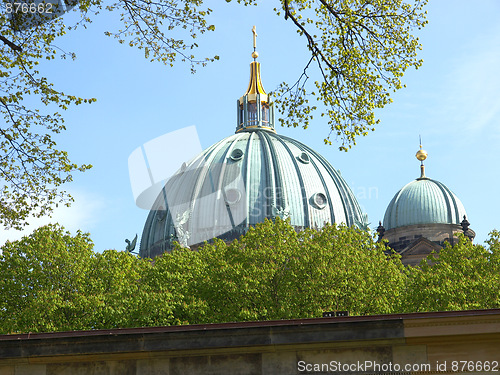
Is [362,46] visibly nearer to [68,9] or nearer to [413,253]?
[68,9]

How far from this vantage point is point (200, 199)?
101 m

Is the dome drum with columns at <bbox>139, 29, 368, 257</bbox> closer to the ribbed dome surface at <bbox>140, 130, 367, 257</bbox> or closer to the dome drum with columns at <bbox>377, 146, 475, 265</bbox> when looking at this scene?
the ribbed dome surface at <bbox>140, 130, 367, 257</bbox>

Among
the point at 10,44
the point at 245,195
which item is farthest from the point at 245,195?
the point at 10,44

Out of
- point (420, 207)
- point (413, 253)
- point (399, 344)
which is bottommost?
point (399, 344)

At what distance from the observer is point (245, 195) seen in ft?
334

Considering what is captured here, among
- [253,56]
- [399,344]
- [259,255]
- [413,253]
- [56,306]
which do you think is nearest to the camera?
[399,344]

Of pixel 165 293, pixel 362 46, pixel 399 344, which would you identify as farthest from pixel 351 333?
pixel 165 293

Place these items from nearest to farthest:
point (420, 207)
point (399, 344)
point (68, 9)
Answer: point (399, 344) → point (68, 9) → point (420, 207)

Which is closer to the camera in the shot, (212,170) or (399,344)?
(399,344)

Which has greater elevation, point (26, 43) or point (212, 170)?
point (212, 170)

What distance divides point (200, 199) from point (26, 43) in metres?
77.5

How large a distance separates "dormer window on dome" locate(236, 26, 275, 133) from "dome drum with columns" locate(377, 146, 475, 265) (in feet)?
77.0

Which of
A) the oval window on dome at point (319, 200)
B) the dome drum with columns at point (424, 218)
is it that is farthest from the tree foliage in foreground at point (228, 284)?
the oval window on dome at point (319, 200)

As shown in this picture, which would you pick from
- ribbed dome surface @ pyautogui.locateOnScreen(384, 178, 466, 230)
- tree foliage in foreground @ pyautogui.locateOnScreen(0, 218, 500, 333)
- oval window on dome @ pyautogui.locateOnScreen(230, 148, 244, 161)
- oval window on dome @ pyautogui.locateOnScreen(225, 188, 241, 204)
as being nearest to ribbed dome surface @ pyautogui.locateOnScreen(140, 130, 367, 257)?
oval window on dome @ pyautogui.locateOnScreen(230, 148, 244, 161)
